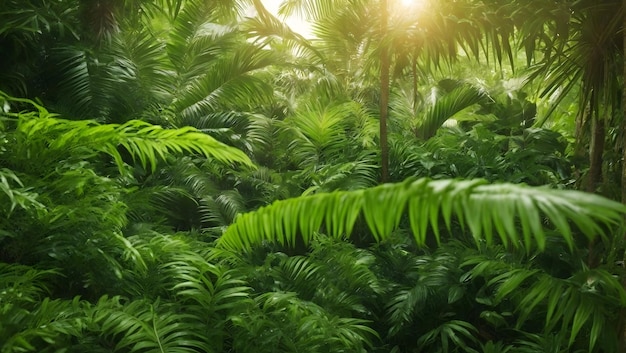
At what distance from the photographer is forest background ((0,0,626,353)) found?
1.89m

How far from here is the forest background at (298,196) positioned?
74.6 inches

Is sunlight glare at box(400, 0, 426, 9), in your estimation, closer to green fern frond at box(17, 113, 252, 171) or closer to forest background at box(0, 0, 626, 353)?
forest background at box(0, 0, 626, 353)

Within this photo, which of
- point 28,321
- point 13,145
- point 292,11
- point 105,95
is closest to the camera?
point 28,321

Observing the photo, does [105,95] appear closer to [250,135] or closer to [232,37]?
Result: [250,135]

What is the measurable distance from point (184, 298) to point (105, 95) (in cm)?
225

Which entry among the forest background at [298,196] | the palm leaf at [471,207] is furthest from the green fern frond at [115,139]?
the palm leaf at [471,207]

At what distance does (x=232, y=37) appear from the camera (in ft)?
18.1

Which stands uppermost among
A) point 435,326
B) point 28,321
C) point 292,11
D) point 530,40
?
point 292,11

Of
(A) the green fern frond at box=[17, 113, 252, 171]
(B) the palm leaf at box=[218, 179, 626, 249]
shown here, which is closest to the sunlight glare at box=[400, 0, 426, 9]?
(A) the green fern frond at box=[17, 113, 252, 171]

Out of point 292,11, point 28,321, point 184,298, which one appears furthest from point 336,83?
point 28,321

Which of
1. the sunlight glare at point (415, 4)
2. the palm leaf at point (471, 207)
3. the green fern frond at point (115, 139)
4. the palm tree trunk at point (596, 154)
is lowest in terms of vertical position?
the palm tree trunk at point (596, 154)

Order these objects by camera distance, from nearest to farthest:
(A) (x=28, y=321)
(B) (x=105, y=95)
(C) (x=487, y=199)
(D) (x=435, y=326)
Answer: (C) (x=487, y=199) < (A) (x=28, y=321) < (D) (x=435, y=326) < (B) (x=105, y=95)

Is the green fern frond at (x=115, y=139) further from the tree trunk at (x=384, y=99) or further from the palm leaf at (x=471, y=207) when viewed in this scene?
the tree trunk at (x=384, y=99)

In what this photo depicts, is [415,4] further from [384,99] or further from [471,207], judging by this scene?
[471,207]
